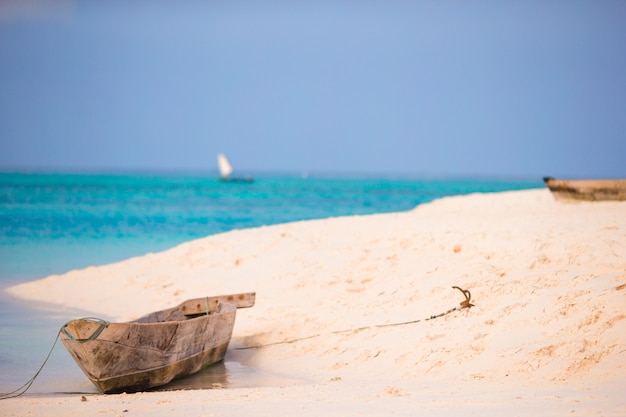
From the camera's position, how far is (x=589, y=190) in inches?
719

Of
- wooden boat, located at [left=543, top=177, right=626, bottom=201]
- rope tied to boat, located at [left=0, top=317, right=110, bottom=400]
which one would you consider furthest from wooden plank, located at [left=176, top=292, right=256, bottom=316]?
wooden boat, located at [left=543, top=177, right=626, bottom=201]

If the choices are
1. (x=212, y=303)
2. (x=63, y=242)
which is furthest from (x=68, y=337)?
(x=63, y=242)

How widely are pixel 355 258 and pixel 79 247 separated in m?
13.2

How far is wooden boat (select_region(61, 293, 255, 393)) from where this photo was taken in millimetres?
7609

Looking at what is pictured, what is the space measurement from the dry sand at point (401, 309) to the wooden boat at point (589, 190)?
175 centimetres

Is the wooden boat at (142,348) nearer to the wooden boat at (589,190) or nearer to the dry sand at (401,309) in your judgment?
the dry sand at (401,309)

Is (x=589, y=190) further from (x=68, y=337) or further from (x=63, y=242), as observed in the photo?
(x=63, y=242)

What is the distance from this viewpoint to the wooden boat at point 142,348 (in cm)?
761

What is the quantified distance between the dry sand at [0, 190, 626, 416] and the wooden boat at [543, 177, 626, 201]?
1.75 metres

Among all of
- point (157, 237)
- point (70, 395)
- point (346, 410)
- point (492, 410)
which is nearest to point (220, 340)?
point (70, 395)

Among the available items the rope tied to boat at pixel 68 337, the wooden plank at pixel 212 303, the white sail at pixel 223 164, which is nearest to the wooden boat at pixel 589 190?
the wooden plank at pixel 212 303

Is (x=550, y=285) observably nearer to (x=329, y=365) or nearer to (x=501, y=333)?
(x=501, y=333)

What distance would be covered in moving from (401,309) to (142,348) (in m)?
3.86

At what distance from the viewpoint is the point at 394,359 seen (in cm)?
895
